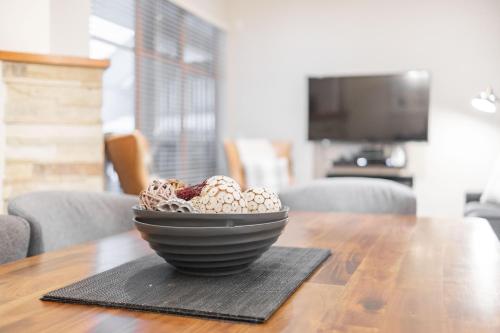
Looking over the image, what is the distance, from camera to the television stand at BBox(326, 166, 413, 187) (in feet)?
17.8

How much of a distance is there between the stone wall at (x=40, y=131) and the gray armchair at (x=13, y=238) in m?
1.33

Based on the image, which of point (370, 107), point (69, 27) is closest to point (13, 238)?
point (69, 27)

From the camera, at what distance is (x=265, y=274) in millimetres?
864

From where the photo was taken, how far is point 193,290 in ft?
2.50

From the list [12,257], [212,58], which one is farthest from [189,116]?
[12,257]

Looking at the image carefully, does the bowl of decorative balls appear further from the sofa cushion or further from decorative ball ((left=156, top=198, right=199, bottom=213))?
the sofa cushion

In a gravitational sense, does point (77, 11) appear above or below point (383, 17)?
below

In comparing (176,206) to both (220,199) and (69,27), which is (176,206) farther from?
(69,27)

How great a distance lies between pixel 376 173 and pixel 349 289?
15.7 ft

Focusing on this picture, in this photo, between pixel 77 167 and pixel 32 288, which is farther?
pixel 77 167

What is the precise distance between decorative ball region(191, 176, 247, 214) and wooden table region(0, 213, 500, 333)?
0.53 feet

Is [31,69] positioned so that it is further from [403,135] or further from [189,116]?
[403,135]

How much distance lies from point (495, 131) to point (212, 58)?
3.05 meters

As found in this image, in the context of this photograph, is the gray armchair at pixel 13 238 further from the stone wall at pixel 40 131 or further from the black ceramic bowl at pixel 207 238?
the stone wall at pixel 40 131
